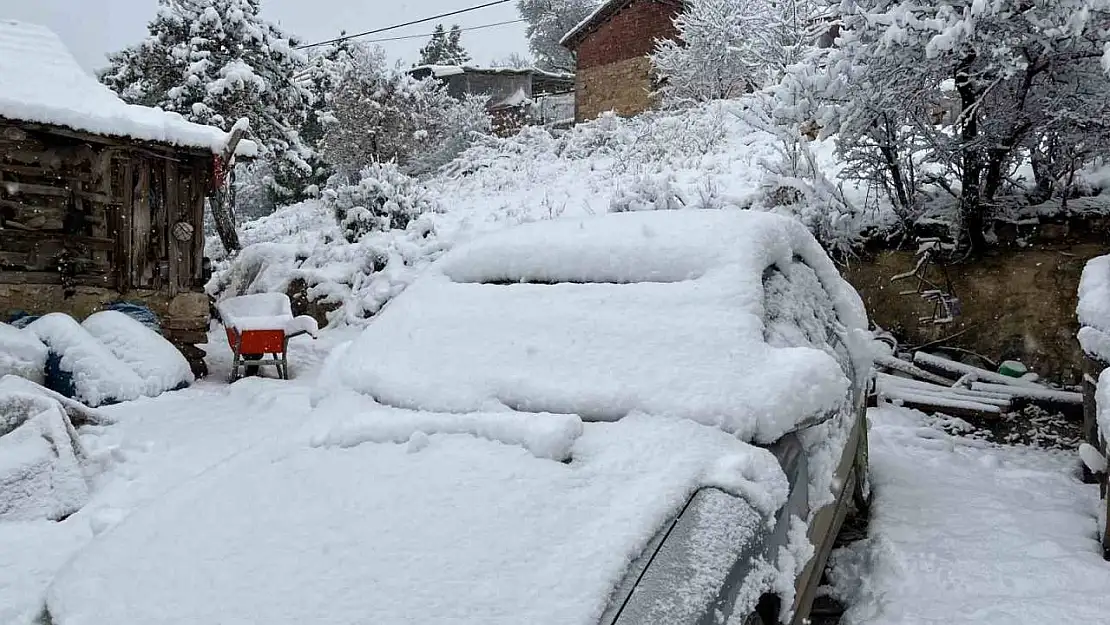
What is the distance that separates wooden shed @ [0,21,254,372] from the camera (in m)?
7.43

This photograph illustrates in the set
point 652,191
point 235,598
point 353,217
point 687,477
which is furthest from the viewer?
point 353,217

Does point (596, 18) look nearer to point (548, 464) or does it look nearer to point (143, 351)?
point (143, 351)

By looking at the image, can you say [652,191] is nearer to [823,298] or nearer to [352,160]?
[823,298]

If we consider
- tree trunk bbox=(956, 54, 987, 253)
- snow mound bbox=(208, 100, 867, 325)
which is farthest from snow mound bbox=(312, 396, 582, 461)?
snow mound bbox=(208, 100, 867, 325)

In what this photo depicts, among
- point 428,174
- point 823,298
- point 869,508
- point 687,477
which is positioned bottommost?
point 869,508

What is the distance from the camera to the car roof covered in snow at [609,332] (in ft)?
7.00

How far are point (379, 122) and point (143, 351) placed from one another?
31.2ft

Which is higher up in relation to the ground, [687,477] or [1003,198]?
[1003,198]

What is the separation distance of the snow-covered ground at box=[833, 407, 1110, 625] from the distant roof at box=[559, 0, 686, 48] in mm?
18677

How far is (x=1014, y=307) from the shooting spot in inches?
241

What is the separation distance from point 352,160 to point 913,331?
12669mm

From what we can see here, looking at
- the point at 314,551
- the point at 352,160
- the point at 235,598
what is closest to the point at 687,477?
the point at 314,551

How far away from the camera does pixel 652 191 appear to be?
8.54 m

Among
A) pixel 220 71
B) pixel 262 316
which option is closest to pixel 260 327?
pixel 262 316
